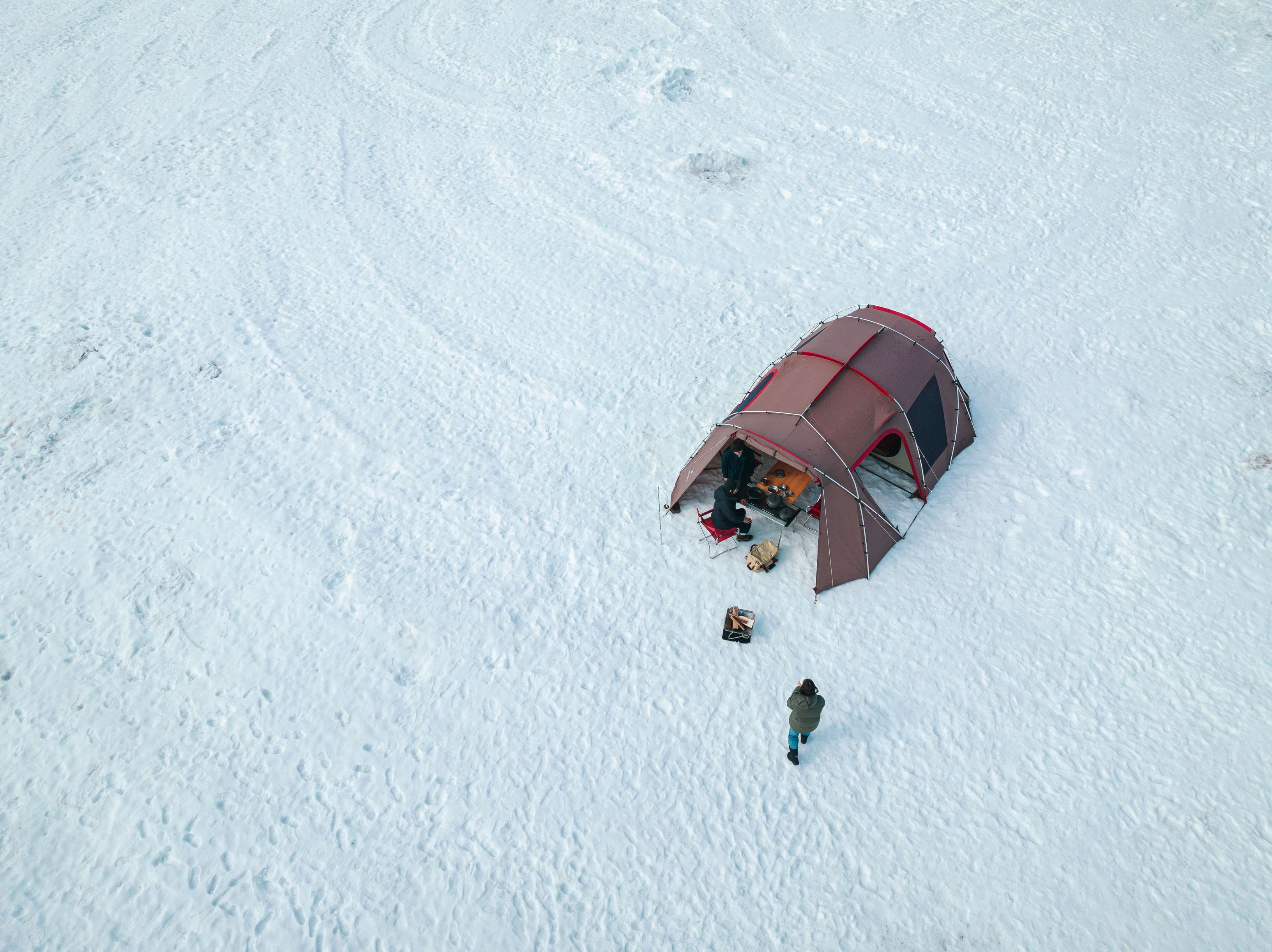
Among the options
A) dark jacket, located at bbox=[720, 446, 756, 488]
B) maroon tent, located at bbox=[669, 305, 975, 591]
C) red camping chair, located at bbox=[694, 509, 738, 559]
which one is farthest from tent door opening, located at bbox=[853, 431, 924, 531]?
red camping chair, located at bbox=[694, 509, 738, 559]

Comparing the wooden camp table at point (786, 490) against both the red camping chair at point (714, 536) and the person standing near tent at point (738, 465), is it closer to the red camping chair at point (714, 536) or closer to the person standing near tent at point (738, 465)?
the person standing near tent at point (738, 465)

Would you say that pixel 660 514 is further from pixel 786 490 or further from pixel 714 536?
pixel 786 490

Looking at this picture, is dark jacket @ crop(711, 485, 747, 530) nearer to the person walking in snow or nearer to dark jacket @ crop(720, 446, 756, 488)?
dark jacket @ crop(720, 446, 756, 488)

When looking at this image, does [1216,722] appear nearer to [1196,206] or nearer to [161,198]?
[1196,206]

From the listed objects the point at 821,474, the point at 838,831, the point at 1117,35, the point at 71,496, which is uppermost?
the point at 1117,35

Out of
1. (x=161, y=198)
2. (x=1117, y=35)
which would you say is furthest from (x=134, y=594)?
(x=1117, y=35)

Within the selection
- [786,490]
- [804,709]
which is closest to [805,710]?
[804,709]

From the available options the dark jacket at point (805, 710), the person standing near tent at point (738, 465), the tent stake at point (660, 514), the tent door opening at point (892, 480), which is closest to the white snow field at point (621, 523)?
the tent stake at point (660, 514)
